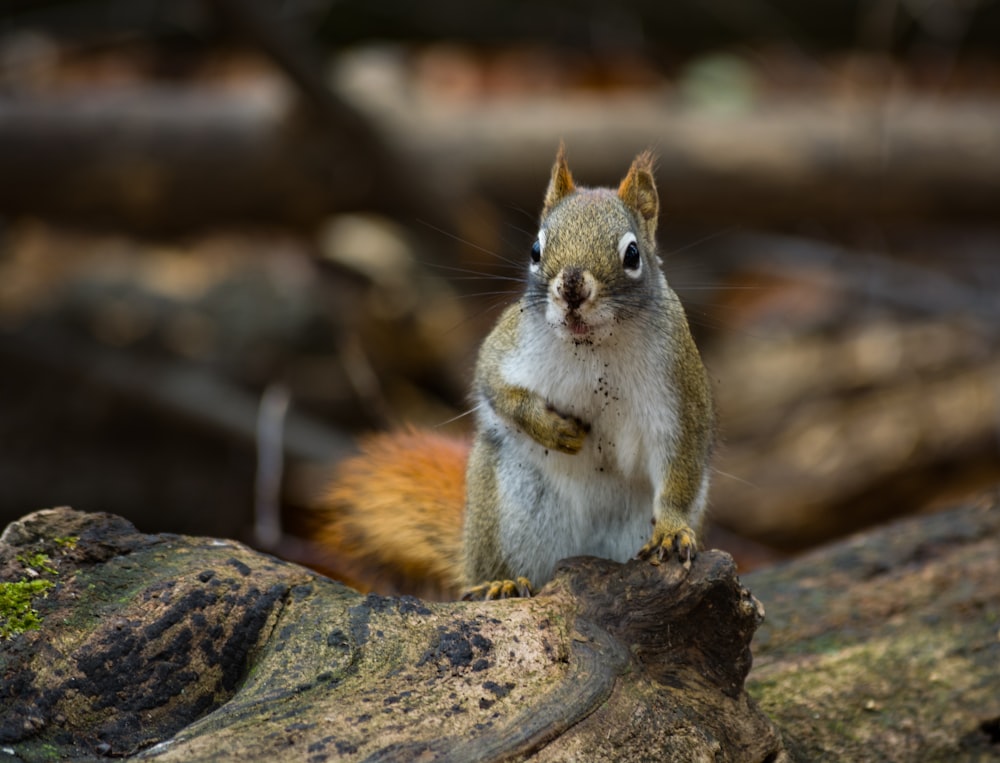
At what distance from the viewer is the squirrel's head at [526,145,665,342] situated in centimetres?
186

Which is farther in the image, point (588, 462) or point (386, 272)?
point (386, 272)

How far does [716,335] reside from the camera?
500 centimetres

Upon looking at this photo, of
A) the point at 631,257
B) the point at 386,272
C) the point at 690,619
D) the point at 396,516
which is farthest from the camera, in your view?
the point at 386,272

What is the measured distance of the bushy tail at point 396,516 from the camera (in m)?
2.58

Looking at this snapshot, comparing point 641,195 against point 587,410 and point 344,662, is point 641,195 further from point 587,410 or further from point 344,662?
point 344,662

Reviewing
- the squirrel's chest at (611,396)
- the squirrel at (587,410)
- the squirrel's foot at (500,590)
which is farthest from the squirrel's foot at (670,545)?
the squirrel's foot at (500,590)

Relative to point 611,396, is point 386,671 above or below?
below

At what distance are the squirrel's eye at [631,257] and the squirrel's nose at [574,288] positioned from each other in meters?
0.13

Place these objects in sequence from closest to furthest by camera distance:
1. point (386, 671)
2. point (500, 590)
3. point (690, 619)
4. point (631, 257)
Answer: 1. point (386, 671)
2. point (690, 619)
3. point (631, 257)
4. point (500, 590)

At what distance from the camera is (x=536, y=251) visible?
2.00 m

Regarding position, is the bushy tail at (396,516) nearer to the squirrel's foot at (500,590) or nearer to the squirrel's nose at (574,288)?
the squirrel's foot at (500,590)

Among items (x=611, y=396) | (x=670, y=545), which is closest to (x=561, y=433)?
(x=611, y=396)

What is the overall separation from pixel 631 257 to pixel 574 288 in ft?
0.60

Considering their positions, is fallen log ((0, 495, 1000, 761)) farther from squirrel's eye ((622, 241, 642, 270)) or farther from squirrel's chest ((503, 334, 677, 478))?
squirrel's eye ((622, 241, 642, 270))
